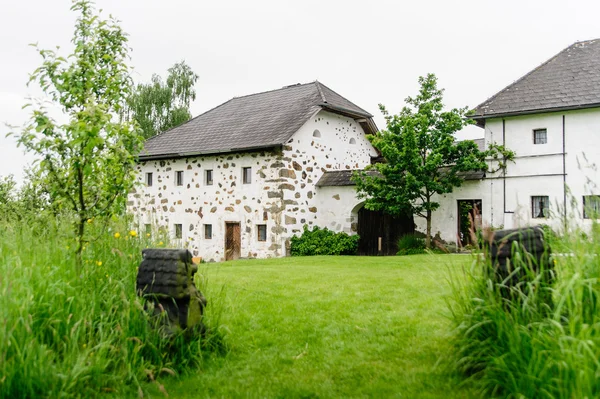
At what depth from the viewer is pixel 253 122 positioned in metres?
20.9

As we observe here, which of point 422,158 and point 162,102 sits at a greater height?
point 162,102

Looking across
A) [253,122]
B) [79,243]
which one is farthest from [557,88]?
[79,243]

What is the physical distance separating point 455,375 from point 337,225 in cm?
1527

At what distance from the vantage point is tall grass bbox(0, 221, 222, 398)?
3.40 m

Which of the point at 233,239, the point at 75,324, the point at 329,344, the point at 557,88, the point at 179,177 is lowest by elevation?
the point at 329,344

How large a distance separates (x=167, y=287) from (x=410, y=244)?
13950 mm

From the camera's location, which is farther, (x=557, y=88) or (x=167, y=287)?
(x=557, y=88)

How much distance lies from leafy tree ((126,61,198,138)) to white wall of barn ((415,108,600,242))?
2042cm

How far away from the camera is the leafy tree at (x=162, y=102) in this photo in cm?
3303

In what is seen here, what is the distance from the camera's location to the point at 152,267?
449 cm

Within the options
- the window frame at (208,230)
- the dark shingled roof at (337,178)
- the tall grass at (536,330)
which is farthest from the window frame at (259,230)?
the tall grass at (536,330)

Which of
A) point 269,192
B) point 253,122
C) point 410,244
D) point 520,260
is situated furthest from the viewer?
point 253,122

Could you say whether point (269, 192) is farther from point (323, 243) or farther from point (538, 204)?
point (538, 204)

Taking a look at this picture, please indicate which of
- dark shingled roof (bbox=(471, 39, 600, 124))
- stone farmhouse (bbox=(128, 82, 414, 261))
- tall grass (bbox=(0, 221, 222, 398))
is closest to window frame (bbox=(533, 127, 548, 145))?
dark shingled roof (bbox=(471, 39, 600, 124))
